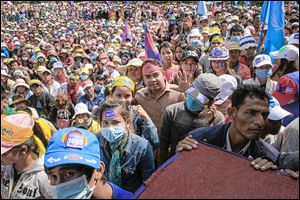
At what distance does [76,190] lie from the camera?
1933 millimetres

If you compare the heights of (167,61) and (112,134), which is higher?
(167,61)

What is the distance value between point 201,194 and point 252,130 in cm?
114

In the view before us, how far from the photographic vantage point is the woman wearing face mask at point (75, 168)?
1.93 meters

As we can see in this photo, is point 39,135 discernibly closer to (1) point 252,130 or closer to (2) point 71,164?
(2) point 71,164

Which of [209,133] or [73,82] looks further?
[73,82]

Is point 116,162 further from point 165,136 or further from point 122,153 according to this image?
point 165,136

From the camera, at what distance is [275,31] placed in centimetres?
665

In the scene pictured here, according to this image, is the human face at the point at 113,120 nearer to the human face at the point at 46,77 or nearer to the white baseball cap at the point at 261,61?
the white baseball cap at the point at 261,61

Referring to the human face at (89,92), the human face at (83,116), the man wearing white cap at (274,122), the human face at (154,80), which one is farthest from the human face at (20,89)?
the man wearing white cap at (274,122)

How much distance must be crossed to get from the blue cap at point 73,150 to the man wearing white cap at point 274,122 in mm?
1448

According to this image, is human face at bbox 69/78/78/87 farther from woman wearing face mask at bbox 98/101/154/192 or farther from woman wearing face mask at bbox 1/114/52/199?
woman wearing face mask at bbox 1/114/52/199

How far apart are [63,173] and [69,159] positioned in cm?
10

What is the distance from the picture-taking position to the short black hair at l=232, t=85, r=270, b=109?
2.29m

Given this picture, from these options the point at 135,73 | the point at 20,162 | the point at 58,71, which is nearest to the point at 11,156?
the point at 20,162
